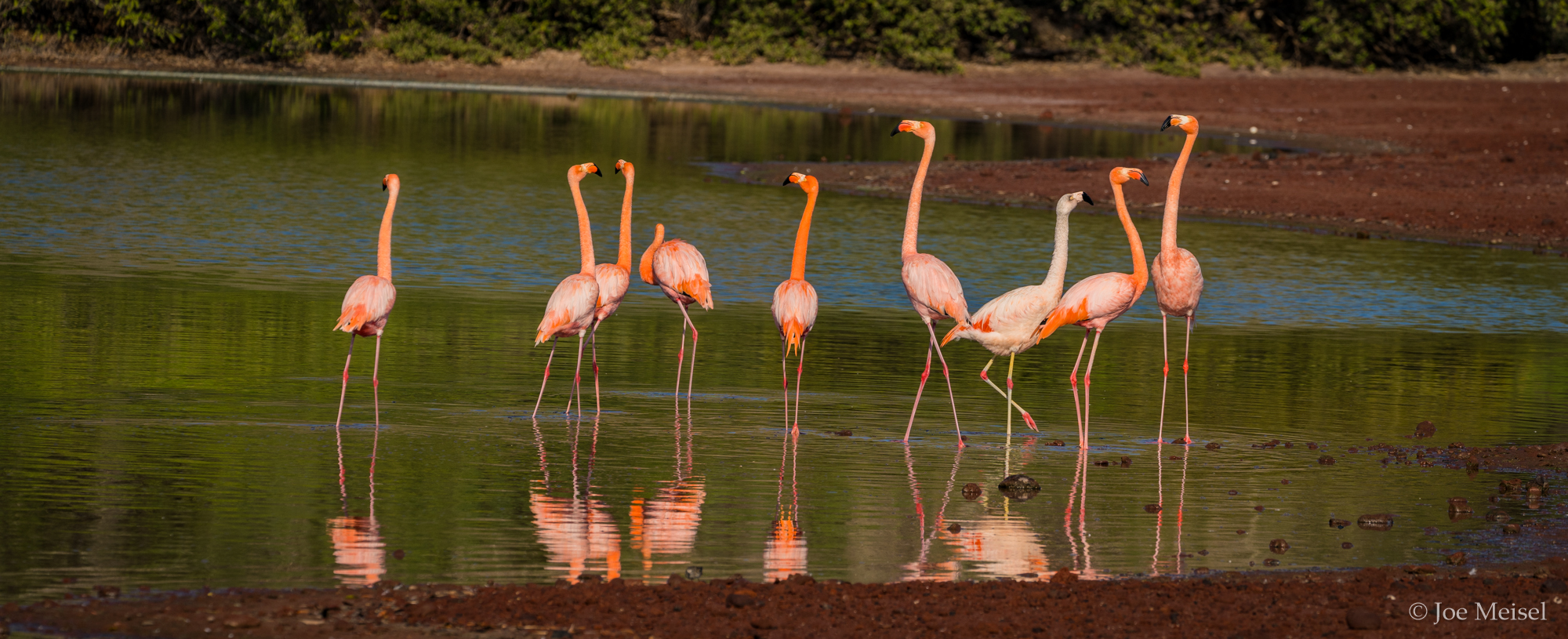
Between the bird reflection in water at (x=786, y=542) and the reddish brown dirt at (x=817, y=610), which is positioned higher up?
the reddish brown dirt at (x=817, y=610)

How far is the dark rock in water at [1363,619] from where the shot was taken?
5.78m

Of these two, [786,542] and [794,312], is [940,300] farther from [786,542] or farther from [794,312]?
[786,542]

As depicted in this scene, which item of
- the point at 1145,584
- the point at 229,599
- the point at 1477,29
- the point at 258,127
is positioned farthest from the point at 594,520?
the point at 1477,29

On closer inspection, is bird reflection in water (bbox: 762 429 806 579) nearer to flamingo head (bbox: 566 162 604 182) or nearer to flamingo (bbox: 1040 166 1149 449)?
flamingo (bbox: 1040 166 1149 449)

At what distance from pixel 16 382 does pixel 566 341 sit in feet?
12.5

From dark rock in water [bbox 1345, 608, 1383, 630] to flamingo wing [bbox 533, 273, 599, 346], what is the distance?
4.85 metres

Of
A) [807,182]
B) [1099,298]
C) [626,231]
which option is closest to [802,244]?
[807,182]

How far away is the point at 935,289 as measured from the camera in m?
9.55

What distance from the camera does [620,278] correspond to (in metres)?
9.88

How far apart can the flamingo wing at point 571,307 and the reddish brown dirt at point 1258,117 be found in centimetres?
1298

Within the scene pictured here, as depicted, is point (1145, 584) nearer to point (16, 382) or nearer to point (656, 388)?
point (656, 388)

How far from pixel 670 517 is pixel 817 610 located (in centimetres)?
161

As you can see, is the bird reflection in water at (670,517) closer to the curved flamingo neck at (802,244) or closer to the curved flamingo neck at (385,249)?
the curved flamingo neck at (802,244)

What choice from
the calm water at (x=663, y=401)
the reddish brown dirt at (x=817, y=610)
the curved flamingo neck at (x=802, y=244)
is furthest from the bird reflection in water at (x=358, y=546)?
the curved flamingo neck at (x=802, y=244)
